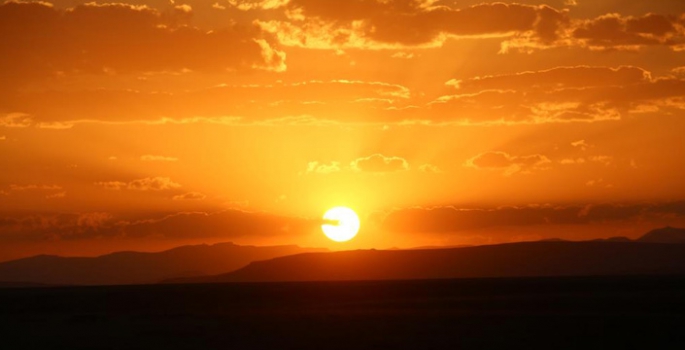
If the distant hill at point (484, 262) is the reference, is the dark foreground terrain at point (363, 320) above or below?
below

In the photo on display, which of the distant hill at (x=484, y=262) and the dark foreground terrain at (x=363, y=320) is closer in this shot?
the dark foreground terrain at (x=363, y=320)

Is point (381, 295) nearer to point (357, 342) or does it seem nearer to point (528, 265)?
point (357, 342)

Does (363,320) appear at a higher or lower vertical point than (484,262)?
lower

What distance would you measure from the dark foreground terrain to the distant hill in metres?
95.7

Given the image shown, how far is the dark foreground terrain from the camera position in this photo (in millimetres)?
33562

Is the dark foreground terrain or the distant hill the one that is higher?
the distant hill

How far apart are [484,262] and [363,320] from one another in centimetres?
13794

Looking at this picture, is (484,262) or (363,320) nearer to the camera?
(363,320)

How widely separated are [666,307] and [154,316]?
81.0 feet

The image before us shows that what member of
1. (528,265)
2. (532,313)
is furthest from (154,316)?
(528,265)

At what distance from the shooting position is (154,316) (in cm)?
4597

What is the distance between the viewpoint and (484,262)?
176000 millimetres

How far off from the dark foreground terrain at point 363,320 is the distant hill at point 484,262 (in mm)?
95669

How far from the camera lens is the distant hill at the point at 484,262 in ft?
535
